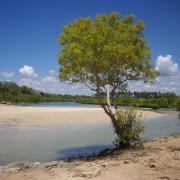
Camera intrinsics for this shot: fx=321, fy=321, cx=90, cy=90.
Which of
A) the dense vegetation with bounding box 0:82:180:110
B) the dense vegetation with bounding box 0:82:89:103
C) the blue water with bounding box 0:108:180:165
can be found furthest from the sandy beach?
the dense vegetation with bounding box 0:82:89:103

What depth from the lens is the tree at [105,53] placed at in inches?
680

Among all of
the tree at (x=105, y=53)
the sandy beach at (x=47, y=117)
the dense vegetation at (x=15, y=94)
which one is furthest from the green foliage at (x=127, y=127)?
the dense vegetation at (x=15, y=94)

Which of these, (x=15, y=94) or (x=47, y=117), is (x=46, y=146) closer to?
(x=47, y=117)

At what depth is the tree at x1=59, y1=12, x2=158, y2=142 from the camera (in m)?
17.3

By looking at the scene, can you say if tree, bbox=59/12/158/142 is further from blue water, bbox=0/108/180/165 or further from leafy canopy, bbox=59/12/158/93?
blue water, bbox=0/108/180/165

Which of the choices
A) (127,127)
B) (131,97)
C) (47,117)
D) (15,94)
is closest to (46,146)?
(127,127)

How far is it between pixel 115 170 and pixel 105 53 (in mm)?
7068

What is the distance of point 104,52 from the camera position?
17281 millimetres

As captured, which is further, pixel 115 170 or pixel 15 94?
pixel 15 94

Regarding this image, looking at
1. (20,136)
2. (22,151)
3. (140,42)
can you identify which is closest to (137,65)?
(140,42)

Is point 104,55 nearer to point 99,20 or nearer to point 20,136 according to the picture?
point 99,20

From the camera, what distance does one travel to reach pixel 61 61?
18359 mm

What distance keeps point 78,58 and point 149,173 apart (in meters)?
7.92

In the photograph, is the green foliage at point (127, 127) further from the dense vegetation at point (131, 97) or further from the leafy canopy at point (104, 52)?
the dense vegetation at point (131, 97)
